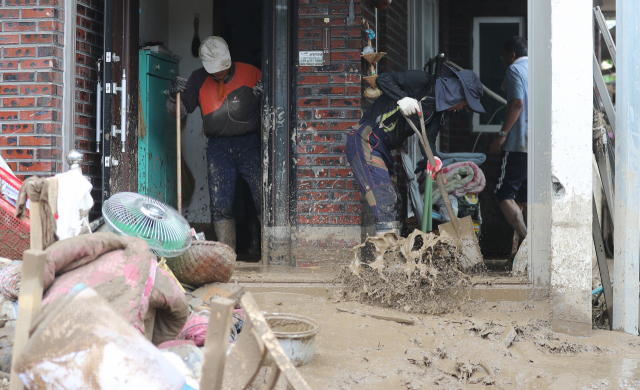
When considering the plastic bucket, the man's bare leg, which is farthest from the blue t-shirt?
the plastic bucket

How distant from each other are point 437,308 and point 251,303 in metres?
2.27

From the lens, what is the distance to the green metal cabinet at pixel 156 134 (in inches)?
209

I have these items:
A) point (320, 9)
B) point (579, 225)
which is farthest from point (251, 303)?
point (320, 9)

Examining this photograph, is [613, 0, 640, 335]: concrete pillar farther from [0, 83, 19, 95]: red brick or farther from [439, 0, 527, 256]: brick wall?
[0, 83, 19, 95]: red brick

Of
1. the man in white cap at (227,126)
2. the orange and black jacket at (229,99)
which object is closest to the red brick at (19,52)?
the man in white cap at (227,126)

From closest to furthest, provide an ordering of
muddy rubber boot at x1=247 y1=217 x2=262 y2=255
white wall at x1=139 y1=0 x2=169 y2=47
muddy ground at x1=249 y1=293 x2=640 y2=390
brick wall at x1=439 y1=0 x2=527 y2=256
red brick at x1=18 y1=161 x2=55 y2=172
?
muddy ground at x1=249 y1=293 x2=640 y2=390
red brick at x1=18 y1=161 x2=55 y2=172
white wall at x1=139 y1=0 x2=169 y2=47
muddy rubber boot at x1=247 y1=217 x2=262 y2=255
brick wall at x1=439 y1=0 x2=527 y2=256

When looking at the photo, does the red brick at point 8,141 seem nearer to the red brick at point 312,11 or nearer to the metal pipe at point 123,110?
the metal pipe at point 123,110

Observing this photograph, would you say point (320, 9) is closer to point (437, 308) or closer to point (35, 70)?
point (35, 70)

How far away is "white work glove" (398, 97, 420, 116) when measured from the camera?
14.5ft

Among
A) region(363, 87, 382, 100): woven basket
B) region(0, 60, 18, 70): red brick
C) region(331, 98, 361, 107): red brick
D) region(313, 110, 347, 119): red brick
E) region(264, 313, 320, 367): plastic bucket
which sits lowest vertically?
region(264, 313, 320, 367): plastic bucket

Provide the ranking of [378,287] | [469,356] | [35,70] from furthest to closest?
1. [35,70]
2. [378,287]
3. [469,356]

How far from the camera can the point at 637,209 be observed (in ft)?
11.8

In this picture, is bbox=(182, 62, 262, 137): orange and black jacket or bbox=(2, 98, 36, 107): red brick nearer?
bbox=(2, 98, 36, 107): red brick

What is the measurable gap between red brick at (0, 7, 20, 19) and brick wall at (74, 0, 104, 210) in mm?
423
